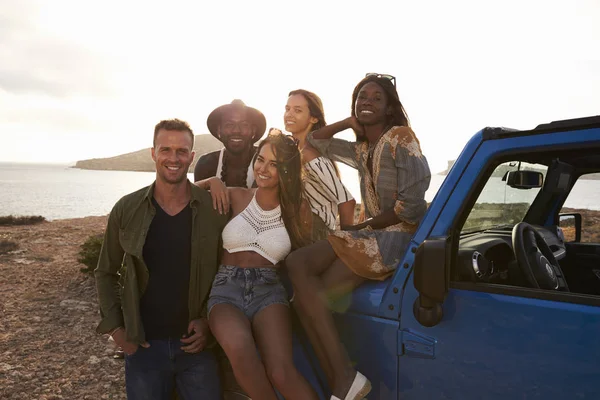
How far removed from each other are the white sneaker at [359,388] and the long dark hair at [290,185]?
0.85 m

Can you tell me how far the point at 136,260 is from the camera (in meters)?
2.79

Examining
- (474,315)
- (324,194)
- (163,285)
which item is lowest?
(163,285)

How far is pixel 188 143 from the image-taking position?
2.97 metres

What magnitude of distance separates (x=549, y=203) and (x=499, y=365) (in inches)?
82.5

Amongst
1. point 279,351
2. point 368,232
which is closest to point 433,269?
point 368,232

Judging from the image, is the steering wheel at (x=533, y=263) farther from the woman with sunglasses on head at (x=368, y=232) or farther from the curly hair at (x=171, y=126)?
the curly hair at (x=171, y=126)

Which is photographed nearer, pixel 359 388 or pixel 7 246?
pixel 359 388

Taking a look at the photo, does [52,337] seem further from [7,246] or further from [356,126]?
[7,246]

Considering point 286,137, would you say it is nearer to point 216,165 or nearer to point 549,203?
point 216,165

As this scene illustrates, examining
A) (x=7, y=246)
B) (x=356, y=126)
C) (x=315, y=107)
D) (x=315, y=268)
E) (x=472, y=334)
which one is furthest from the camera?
(x=7, y=246)

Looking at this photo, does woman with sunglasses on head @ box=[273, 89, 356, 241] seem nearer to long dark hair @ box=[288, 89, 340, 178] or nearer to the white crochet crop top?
long dark hair @ box=[288, 89, 340, 178]

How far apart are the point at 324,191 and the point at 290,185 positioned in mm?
448

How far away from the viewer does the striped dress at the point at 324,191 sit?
3188mm

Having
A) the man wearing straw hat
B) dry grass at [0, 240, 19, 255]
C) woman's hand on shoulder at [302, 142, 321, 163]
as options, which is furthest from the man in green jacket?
dry grass at [0, 240, 19, 255]
